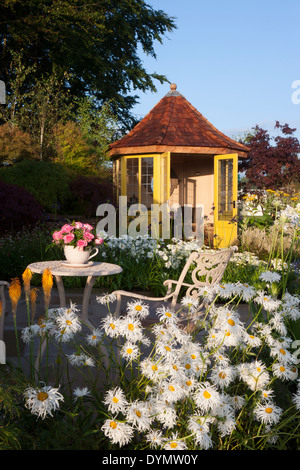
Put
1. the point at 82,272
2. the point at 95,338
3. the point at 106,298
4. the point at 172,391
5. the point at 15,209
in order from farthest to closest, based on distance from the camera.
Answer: the point at 15,209 → the point at 82,272 → the point at 106,298 → the point at 95,338 → the point at 172,391

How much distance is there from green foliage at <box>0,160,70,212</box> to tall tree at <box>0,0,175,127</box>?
5360mm

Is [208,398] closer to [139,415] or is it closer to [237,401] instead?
[139,415]

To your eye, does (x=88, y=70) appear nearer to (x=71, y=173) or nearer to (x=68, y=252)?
(x=71, y=173)

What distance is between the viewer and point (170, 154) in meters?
11.3

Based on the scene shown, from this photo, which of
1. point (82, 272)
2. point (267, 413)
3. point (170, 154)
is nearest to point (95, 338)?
point (267, 413)

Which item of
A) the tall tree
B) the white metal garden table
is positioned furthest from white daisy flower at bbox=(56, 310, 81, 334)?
the tall tree

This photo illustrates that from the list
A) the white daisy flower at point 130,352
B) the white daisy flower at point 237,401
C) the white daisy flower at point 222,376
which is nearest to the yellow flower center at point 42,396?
the white daisy flower at point 130,352

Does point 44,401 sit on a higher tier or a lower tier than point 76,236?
lower

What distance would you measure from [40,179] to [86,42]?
7576 mm

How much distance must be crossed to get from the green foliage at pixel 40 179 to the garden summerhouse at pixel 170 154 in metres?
1.58

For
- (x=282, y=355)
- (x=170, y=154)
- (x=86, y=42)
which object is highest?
(x=86, y=42)

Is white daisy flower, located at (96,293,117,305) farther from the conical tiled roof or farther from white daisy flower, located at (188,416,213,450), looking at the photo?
the conical tiled roof

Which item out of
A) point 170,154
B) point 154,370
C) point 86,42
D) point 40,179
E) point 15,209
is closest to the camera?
point 154,370
